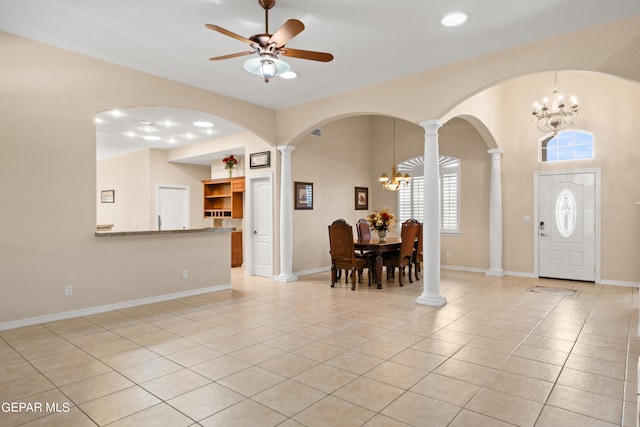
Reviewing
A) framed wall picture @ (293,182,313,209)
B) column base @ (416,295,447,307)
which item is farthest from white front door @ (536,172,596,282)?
framed wall picture @ (293,182,313,209)

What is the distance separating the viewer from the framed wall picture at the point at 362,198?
27.9ft

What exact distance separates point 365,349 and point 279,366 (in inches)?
31.9

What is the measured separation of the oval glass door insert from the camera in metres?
6.39

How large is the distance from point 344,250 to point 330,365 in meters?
3.01

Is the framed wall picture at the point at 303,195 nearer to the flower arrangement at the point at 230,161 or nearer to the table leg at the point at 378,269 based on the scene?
the table leg at the point at 378,269

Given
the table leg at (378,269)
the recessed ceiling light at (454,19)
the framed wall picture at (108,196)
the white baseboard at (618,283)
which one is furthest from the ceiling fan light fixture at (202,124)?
the white baseboard at (618,283)

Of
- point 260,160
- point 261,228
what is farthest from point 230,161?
point 261,228

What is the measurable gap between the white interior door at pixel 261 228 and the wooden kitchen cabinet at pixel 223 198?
136 centimetres

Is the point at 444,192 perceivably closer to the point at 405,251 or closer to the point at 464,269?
the point at 464,269

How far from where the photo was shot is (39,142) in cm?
404

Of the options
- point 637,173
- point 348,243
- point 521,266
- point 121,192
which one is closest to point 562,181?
point 637,173

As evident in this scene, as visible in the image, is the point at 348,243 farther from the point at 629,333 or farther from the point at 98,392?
the point at 98,392

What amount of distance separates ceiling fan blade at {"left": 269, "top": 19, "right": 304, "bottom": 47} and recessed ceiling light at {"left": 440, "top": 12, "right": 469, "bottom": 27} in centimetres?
154

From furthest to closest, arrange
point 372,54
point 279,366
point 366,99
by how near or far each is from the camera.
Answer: point 366,99, point 372,54, point 279,366
